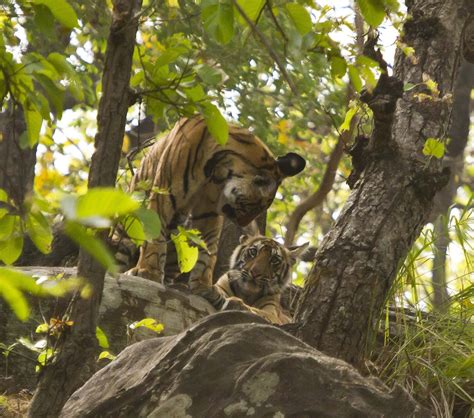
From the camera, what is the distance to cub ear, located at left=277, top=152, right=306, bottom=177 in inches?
319

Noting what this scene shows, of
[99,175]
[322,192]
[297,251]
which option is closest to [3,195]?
[99,175]

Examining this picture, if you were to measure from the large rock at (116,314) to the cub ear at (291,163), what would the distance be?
4.68 ft

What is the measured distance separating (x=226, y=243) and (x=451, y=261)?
156 inches

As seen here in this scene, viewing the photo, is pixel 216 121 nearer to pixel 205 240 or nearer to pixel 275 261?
pixel 205 240

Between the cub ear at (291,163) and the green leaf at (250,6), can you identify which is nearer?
the green leaf at (250,6)

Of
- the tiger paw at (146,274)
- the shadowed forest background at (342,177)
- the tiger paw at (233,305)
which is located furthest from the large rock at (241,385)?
the tiger paw at (146,274)

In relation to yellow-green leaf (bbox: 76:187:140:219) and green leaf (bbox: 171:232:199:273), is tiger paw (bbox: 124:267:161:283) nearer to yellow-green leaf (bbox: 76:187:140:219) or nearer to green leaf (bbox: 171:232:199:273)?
green leaf (bbox: 171:232:199:273)

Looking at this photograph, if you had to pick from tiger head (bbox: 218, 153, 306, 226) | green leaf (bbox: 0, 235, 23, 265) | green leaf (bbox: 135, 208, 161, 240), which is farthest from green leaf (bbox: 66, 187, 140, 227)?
tiger head (bbox: 218, 153, 306, 226)

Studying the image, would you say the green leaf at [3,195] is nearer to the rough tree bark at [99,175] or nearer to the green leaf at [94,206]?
the rough tree bark at [99,175]

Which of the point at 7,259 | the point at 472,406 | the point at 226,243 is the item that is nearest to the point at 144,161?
the point at 226,243

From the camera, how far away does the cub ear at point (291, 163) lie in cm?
810

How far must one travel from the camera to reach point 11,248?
2867 mm

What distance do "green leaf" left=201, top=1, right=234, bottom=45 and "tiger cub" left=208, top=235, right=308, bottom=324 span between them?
572cm

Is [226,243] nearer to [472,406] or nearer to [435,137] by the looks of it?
[435,137]
